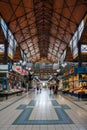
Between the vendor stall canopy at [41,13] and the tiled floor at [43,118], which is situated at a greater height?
the vendor stall canopy at [41,13]

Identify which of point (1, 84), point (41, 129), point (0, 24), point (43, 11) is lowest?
point (41, 129)

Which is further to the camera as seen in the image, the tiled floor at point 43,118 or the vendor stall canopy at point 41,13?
the vendor stall canopy at point 41,13

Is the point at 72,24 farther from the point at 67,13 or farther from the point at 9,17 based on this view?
the point at 9,17

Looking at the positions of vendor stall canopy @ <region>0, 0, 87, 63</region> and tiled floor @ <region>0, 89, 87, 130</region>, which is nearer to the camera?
tiled floor @ <region>0, 89, 87, 130</region>

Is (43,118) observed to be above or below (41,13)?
below

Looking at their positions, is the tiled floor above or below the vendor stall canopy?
below

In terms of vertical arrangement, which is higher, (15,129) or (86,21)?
(86,21)

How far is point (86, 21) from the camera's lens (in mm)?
30359

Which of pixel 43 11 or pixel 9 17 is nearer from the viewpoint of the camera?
pixel 9 17

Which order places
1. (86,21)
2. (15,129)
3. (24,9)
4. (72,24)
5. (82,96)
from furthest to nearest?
(72,24) → (24,9) → (86,21) → (82,96) → (15,129)

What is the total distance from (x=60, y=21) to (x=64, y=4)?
28.1 feet

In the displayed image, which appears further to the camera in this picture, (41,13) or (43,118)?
(41,13)

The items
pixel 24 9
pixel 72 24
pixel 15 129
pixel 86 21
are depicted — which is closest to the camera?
pixel 15 129

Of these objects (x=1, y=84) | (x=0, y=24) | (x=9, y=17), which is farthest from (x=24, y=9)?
(x=1, y=84)
